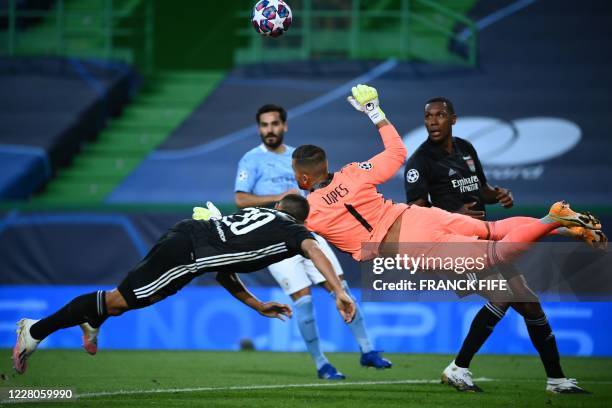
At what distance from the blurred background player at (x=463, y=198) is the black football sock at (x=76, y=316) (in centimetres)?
273

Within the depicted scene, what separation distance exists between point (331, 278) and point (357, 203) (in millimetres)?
1301

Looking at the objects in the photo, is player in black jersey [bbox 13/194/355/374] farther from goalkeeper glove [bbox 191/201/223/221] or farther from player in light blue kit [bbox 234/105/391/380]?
player in light blue kit [bbox 234/105/391/380]

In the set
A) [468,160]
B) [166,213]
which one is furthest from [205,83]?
[468,160]

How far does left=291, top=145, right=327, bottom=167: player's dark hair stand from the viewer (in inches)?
314

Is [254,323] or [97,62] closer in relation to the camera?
[254,323]

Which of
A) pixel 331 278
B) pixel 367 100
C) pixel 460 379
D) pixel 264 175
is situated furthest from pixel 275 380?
pixel 367 100

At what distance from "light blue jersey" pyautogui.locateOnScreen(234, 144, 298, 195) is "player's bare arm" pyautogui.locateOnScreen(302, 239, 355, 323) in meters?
3.25

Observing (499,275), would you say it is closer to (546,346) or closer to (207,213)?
(546,346)

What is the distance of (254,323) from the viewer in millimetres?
12812

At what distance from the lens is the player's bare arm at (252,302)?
7.52 metres

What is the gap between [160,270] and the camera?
736 cm

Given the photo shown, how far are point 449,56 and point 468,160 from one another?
33.0 feet

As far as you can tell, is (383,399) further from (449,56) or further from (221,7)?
(221,7)

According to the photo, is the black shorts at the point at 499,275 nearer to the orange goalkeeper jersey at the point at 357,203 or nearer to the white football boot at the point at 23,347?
the orange goalkeeper jersey at the point at 357,203
